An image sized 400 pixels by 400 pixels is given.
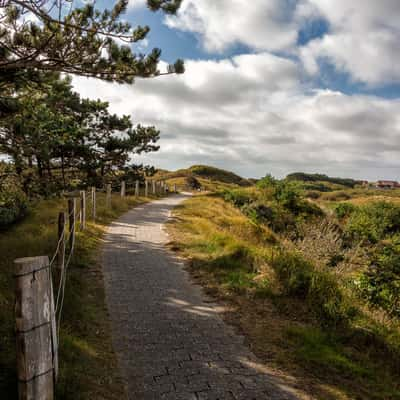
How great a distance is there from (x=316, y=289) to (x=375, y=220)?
2600cm

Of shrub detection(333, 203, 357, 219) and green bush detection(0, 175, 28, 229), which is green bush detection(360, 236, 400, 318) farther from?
shrub detection(333, 203, 357, 219)

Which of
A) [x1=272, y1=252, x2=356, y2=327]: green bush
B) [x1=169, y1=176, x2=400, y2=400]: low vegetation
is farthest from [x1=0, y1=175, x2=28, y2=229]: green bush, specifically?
[x1=272, y1=252, x2=356, y2=327]: green bush

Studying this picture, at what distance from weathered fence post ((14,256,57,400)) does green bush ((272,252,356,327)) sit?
3992 mm

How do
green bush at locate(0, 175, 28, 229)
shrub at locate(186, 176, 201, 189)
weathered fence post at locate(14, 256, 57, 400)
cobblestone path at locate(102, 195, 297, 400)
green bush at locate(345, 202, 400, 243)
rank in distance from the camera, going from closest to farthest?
weathered fence post at locate(14, 256, 57, 400) < cobblestone path at locate(102, 195, 297, 400) < green bush at locate(0, 175, 28, 229) < green bush at locate(345, 202, 400, 243) < shrub at locate(186, 176, 201, 189)

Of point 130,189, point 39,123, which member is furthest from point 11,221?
point 130,189

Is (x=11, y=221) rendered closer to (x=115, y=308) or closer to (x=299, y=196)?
(x=115, y=308)

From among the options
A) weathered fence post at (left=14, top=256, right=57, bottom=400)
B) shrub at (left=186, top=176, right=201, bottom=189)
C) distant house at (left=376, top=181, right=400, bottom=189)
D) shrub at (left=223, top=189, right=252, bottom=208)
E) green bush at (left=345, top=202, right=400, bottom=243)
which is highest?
distant house at (left=376, top=181, right=400, bottom=189)

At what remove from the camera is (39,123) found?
22.0 feet

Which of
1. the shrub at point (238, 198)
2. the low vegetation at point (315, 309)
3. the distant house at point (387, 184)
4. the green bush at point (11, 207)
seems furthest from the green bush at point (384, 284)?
the distant house at point (387, 184)

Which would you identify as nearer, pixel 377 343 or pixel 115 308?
pixel 377 343

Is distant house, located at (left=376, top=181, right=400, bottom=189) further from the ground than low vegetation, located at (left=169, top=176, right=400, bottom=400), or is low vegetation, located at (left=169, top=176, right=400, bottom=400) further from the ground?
distant house, located at (left=376, top=181, right=400, bottom=189)

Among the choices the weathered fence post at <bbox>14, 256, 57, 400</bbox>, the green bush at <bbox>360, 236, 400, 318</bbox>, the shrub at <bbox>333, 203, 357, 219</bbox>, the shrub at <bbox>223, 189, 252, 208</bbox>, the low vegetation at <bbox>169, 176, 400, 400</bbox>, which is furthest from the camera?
the shrub at <bbox>333, 203, 357, 219</bbox>

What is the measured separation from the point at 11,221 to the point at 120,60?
7.62m

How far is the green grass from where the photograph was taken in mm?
3029
